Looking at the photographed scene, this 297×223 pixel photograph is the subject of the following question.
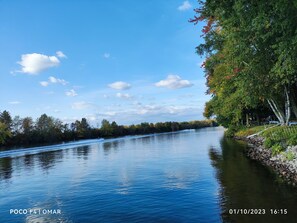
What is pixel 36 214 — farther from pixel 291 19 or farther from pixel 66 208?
pixel 291 19

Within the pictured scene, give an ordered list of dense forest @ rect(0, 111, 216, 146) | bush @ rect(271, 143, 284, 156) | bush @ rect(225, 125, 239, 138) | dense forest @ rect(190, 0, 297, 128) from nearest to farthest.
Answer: dense forest @ rect(190, 0, 297, 128) < bush @ rect(271, 143, 284, 156) < bush @ rect(225, 125, 239, 138) < dense forest @ rect(0, 111, 216, 146)

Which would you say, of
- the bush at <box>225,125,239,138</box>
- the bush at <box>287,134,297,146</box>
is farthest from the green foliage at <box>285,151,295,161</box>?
the bush at <box>225,125,239,138</box>

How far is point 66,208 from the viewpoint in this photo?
43.5ft

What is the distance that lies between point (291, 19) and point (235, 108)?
1336 inches

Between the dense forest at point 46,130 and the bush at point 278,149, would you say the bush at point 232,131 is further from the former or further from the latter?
the dense forest at point 46,130

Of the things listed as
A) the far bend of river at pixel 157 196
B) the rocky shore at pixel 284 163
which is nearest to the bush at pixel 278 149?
the rocky shore at pixel 284 163

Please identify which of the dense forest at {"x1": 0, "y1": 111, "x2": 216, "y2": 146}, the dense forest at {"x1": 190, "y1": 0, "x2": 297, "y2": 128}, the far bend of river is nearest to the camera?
the far bend of river

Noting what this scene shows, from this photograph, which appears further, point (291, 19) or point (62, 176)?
point (62, 176)

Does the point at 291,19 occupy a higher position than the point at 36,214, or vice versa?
the point at 291,19

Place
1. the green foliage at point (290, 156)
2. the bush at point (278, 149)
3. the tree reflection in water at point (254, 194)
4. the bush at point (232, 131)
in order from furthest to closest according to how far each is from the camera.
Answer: the bush at point (232, 131)
the bush at point (278, 149)
the green foliage at point (290, 156)
the tree reflection in water at point (254, 194)

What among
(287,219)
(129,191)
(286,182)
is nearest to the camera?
(287,219)

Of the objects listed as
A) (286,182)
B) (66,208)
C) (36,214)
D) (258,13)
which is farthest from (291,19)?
(36,214)

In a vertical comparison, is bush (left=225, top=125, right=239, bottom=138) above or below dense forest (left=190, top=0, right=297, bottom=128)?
below

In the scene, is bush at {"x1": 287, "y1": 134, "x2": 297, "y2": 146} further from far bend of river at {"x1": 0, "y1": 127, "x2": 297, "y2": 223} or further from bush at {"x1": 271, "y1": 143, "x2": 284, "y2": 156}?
far bend of river at {"x1": 0, "y1": 127, "x2": 297, "y2": 223}
